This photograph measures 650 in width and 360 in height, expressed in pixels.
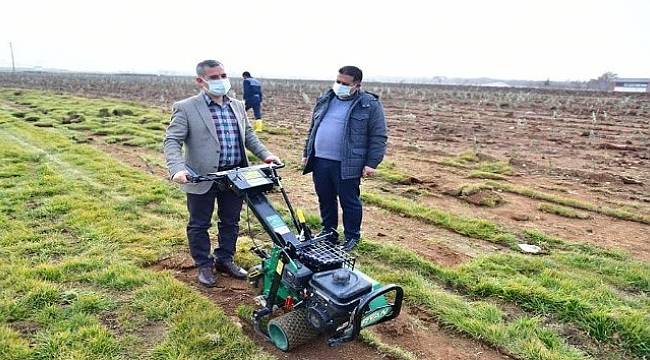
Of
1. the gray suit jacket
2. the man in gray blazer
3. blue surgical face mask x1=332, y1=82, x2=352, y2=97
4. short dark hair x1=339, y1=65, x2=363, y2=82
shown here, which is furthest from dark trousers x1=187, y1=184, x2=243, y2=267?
short dark hair x1=339, y1=65, x2=363, y2=82

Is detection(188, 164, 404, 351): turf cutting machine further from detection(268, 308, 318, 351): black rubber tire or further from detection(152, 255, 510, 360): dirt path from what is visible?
detection(152, 255, 510, 360): dirt path

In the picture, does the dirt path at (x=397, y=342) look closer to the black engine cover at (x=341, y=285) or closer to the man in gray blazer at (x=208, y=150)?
the man in gray blazer at (x=208, y=150)

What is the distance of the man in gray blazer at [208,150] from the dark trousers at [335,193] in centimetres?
89

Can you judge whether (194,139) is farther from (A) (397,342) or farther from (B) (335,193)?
(A) (397,342)

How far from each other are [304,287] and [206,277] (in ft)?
5.25

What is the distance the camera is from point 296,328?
328cm

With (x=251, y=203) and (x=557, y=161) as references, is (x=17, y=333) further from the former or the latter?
(x=557, y=161)

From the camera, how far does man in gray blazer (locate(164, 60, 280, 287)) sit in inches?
158

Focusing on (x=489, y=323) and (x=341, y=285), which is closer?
(x=341, y=285)

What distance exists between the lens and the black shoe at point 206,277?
444 centimetres

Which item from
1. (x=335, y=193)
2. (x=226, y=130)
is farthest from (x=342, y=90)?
(x=226, y=130)

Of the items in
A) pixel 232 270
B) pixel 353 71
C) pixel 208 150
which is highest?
pixel 353 71

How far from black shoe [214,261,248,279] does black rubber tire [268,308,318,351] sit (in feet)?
4.48

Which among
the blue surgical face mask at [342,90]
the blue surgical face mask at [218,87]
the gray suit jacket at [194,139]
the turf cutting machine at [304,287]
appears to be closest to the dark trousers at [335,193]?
the blue surgical face mask at [342,90]
